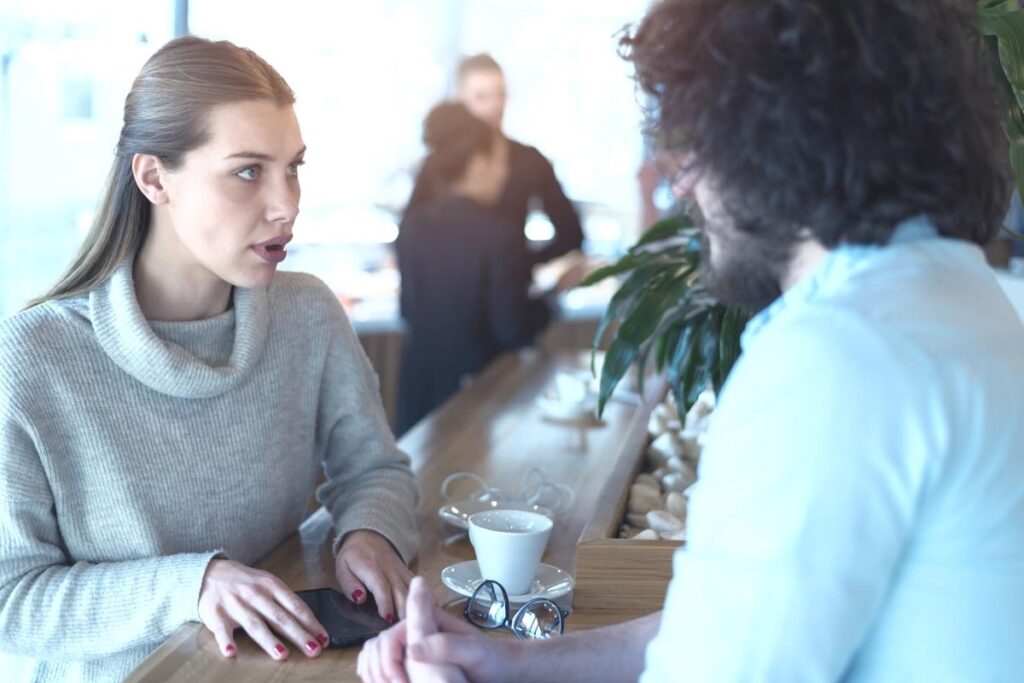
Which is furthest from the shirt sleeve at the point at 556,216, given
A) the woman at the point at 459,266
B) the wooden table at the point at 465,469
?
the wooden table at the point at 465,469

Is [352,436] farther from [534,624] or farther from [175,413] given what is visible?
[534,624]

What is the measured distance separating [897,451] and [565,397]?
1.76m

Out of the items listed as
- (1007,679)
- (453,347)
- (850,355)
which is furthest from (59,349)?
(453,347)

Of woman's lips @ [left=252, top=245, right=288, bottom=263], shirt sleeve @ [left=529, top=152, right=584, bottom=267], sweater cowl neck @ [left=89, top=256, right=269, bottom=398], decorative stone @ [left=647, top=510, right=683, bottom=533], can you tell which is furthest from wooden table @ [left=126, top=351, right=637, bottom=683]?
shirt sleeve @ [left=529, top=152, right=584, bottom=267]

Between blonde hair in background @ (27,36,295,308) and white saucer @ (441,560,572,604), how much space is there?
587mm

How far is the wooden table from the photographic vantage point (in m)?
1.22

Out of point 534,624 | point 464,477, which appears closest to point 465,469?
point 464,477

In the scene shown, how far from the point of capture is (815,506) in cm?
79

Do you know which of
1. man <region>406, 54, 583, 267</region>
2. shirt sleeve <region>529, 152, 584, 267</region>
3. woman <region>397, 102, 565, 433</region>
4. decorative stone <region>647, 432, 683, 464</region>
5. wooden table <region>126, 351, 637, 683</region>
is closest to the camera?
wooden table <region>126, 351, 637, 683</region>

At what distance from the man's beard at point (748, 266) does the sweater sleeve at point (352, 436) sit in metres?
0.75

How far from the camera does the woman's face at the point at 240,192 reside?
4.82ft

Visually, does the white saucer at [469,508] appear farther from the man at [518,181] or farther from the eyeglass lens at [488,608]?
the man at [518,181]

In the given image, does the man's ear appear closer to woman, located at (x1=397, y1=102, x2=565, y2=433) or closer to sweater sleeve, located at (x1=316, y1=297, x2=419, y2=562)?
sweater sleeve, located at (x1=316, y1=297, x2=419, y2=562)

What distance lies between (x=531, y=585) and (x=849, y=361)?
0.69m
